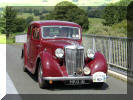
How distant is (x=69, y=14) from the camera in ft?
276

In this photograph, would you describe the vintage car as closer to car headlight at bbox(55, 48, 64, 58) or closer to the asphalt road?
car headlight at bbox(55, 48, 64, 58)

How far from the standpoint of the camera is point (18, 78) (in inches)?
416

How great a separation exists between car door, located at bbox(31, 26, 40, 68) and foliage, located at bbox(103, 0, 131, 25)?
61477 mm

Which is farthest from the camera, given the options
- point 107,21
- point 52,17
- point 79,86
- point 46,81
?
point 52,17

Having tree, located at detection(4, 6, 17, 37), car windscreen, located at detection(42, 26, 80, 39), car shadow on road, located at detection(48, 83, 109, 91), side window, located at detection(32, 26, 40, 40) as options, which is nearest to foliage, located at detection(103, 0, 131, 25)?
tree, located at detection(4, 6, 17, 37)

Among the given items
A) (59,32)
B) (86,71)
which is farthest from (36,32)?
(86,71)

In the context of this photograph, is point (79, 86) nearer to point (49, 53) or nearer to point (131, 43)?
point (49, 53)

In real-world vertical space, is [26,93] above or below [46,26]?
below

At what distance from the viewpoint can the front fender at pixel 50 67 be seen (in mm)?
8523

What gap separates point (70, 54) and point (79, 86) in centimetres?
112

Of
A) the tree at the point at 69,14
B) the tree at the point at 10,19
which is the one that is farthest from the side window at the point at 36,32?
the tree at the point at 10,19

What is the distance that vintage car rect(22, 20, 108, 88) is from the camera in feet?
28.1

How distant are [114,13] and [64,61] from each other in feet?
222

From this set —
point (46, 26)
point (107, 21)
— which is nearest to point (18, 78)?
point (46, 26)
